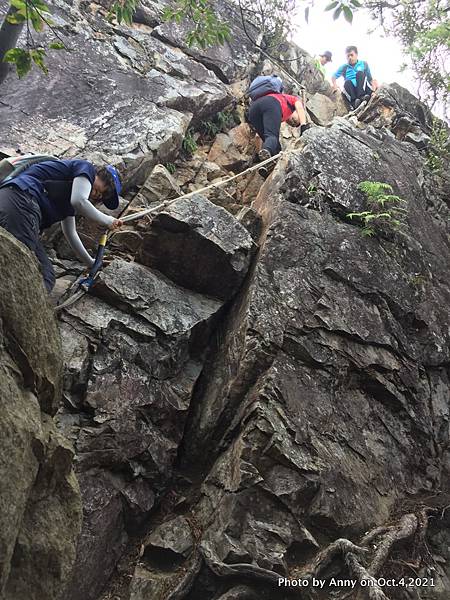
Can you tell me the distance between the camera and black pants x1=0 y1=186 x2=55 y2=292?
4.79 m

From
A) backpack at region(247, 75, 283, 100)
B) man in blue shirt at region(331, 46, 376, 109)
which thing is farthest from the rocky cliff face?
man in blue shirt at region(331, 46, 376, 109)

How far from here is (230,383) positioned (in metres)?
5.88

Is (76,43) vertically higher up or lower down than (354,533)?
higher up

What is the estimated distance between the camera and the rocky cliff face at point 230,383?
459 centimetres

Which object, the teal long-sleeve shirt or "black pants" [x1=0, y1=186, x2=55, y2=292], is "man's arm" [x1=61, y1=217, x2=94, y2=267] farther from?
the teal long-sleeve shirt

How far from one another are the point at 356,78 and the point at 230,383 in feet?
36.5

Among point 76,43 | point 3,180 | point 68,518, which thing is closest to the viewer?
point 68,518

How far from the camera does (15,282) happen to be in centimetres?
273

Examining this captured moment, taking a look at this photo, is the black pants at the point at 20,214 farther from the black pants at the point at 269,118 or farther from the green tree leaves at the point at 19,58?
the black pants at the point at 269,118

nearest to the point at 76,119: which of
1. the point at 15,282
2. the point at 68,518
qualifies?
the point at 15,282

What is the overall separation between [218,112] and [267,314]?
6.34 m

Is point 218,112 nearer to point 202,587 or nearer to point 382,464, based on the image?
point 382,464

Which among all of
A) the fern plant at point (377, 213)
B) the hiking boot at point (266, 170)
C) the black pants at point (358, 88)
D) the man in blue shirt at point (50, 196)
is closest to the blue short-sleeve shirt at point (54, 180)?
the man in blue shirt at point (50, 196)

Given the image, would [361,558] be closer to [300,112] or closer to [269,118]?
[269,118]
